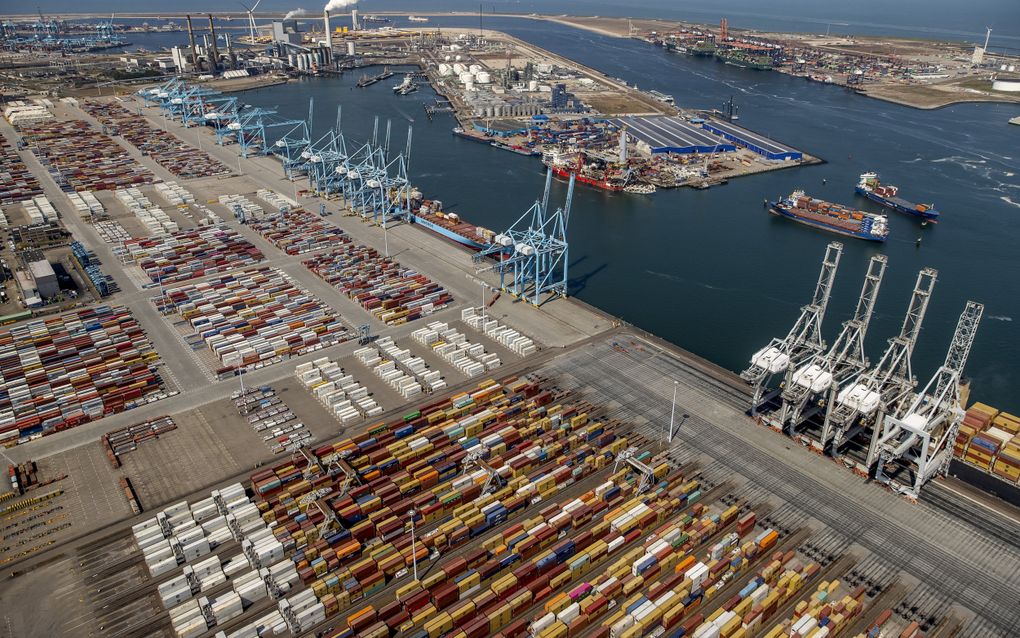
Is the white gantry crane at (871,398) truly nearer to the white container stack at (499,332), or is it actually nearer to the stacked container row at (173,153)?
the white container stack at (499,332)

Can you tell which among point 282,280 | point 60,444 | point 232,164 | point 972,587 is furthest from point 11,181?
point 972,587

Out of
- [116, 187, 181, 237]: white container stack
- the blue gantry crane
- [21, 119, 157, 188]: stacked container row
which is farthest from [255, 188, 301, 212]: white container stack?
the blue gantry crane

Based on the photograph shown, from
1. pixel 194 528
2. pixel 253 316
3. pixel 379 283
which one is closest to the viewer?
pixel 194 528

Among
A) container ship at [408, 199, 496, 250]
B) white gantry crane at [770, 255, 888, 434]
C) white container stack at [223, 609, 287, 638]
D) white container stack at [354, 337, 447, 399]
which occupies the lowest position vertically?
white container stack at [223, 609, 287, 638]

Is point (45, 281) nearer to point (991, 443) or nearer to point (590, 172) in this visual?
point (590, 172)

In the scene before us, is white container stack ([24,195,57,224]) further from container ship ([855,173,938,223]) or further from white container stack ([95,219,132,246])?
container ship ([855,173,938,223])

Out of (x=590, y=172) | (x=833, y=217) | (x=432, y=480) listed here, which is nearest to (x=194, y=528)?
(x=432, y=480)

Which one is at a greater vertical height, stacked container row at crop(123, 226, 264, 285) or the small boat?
the small boat

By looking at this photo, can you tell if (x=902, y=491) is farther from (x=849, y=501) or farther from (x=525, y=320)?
(x=525, y=320)
